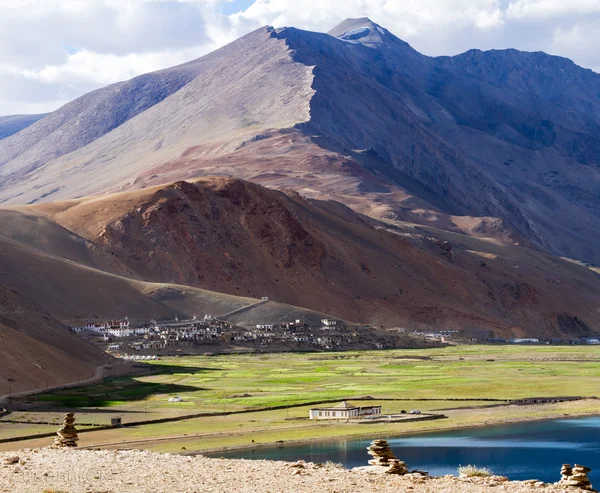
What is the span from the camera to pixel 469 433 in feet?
225

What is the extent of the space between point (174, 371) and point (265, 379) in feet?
43.2

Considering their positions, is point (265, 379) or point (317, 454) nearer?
point (317, 454)

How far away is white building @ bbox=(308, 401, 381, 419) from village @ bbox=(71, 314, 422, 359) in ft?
195

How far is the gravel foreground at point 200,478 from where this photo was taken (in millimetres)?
27844

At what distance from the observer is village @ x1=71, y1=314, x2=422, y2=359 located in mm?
137625

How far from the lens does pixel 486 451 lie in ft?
197

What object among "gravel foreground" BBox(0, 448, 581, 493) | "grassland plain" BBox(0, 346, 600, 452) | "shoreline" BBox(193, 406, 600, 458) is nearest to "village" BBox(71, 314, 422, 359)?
"grassland plain" BBox(0, 346, 600, 452)

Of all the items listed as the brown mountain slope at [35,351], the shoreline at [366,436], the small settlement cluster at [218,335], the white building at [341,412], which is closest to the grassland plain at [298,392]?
the shoreline at [366,436]

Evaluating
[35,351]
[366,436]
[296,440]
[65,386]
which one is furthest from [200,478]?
[35,351]

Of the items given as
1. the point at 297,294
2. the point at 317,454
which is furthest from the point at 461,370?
the point at 297,294

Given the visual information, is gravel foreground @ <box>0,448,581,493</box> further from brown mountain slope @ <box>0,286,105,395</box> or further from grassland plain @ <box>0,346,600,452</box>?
brown mountain slope @ <box>0,286,105,395</box>

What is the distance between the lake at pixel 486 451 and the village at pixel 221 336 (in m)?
70.2

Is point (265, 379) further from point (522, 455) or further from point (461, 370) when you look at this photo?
point (522, 455)

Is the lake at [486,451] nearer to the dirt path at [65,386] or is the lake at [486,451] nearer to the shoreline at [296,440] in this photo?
the shoreline at [296,440]
